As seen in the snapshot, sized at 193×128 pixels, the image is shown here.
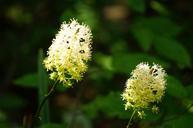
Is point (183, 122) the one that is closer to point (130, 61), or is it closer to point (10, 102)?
point (130, 61)

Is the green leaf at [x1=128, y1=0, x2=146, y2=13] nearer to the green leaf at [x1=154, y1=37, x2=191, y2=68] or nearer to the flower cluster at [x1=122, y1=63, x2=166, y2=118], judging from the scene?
the green leaf at [x1=154, y1=37, x2=191, y2=68]

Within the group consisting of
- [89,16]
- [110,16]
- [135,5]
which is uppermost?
[110,16]

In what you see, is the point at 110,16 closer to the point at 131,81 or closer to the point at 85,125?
the point at 85,125

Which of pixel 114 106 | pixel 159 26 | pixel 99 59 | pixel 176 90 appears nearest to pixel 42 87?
pixel 114 106

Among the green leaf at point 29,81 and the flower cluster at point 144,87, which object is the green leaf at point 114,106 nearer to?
the green leaf at point 29,81

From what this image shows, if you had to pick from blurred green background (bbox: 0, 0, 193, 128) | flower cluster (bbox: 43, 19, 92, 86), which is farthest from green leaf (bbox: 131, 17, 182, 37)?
flower cluster (bbox: 43, 19, 92, 86)

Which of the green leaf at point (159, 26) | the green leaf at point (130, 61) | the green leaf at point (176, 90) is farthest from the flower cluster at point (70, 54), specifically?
the green leaf at point (159, 26)

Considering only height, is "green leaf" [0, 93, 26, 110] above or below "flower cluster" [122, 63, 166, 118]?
above

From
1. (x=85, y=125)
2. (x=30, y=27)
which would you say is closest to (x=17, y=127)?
(x=85, y=125)
